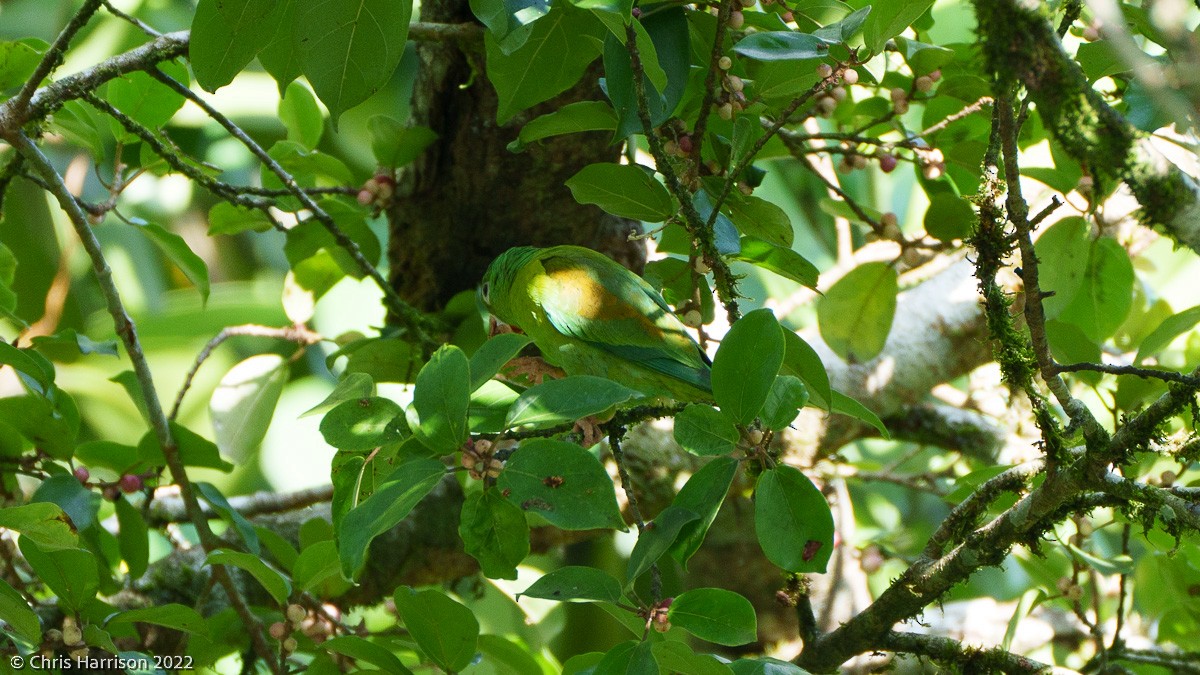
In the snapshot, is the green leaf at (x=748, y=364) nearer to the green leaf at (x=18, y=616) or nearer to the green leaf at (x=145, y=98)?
the green leaf at (x=18, y=616)

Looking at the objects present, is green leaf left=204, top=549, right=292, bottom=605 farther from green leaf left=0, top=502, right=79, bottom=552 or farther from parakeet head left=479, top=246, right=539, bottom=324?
parakeet head left=479, top=246, right=539, bottom=324

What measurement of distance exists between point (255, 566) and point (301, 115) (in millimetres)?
1012

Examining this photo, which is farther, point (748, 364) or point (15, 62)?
point (15, 62)

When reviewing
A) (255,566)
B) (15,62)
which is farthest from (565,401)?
(15,62)

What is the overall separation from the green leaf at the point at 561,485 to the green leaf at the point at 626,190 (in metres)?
0.47

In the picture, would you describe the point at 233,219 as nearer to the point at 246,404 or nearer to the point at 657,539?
the point at 246,404

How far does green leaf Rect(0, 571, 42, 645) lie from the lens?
4.11ft

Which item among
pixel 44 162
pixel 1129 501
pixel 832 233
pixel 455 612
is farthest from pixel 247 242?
pixel 1129 501


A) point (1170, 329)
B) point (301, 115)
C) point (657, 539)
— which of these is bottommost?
point (657, 539)

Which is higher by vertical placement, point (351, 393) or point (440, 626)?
point (351, 393)

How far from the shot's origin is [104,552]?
1729mm

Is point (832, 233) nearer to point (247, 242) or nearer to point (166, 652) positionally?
point (247, 242)

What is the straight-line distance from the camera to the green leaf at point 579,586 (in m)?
1.05

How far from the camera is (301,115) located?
77.8 inches
